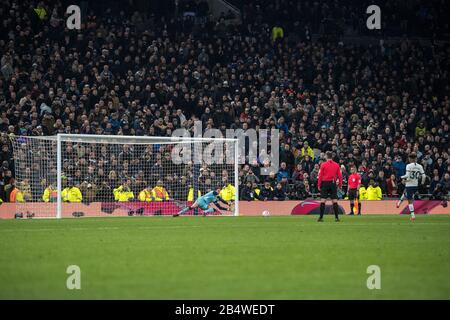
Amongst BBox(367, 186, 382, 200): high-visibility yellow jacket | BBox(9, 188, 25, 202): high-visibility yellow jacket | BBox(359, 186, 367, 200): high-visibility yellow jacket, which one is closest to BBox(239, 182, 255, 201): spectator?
BBox(359, 186, 367, 200): high-visibility yellow jacket

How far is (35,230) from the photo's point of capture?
20.5 metres

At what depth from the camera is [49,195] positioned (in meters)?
28.3

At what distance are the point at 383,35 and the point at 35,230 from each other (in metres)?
27.6

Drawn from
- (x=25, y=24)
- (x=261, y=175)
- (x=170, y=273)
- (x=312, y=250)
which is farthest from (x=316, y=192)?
(x=170, y=273)

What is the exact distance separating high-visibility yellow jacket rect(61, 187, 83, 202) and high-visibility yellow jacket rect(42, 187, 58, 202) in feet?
1.68

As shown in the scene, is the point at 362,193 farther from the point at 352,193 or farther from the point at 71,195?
the point at 71,195

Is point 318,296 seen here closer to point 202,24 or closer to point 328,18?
point 202,24

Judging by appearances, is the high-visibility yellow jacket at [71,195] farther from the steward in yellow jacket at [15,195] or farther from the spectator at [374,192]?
the spectator at [374,192]

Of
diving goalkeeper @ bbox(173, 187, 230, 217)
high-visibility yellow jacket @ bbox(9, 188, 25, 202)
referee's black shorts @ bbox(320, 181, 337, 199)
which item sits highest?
referee's black shorts @ bbox(320, 181, 337, 199)

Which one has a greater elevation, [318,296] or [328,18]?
[328,18]

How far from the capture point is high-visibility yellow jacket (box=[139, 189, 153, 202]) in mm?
30658

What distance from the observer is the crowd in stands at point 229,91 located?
31.3m

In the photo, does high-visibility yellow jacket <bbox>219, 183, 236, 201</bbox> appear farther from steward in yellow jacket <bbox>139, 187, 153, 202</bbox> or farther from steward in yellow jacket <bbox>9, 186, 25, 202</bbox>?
steward in yellow jacket <bbox>9, 186, 25, 202</bbox>

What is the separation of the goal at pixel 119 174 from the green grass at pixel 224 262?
7.76 metres
